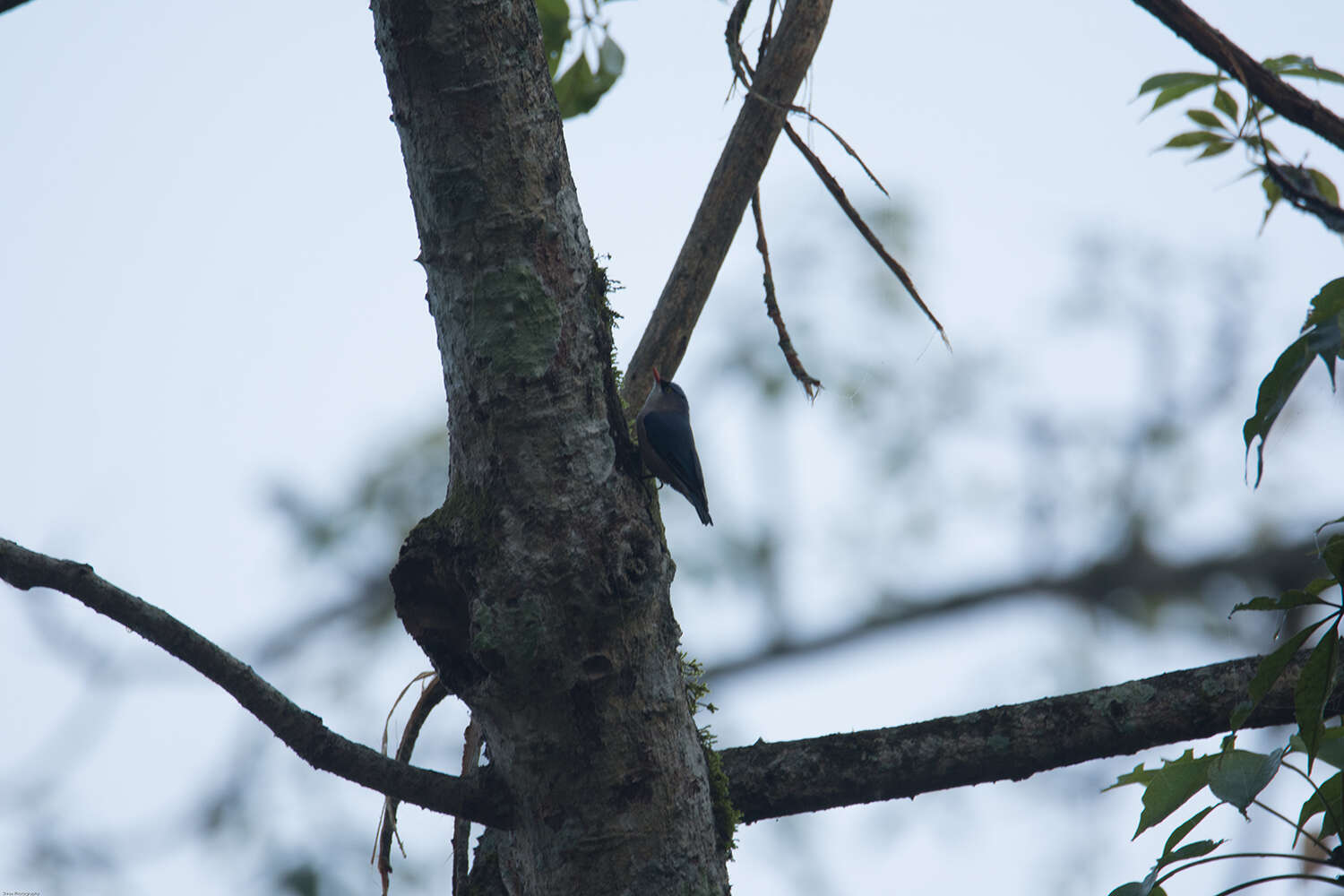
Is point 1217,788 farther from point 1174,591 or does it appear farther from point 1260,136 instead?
point 1174,591

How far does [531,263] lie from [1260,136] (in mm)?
2032

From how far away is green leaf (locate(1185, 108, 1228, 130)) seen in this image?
2.97 metres

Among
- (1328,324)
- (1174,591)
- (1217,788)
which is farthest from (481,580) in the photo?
(1174,591)

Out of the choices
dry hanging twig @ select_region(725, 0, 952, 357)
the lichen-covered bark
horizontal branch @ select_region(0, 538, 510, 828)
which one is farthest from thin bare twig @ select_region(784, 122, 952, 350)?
horizontal branch @ select_region(0, 538, 510, 828)

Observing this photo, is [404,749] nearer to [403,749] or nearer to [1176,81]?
[403,749]

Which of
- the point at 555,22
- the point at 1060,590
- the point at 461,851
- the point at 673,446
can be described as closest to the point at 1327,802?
the point at 461,851

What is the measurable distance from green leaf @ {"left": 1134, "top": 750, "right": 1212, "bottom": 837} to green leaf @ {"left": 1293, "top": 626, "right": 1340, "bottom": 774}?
272 mm

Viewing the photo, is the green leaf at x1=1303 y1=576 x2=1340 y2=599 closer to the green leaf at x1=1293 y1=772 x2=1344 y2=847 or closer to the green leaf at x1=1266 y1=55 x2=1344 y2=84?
the green leaf at x1=1293 y1=772 x2=1344 y2=847

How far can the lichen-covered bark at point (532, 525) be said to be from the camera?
2025mm

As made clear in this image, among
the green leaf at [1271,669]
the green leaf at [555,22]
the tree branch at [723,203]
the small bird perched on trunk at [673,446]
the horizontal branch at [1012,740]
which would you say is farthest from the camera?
the small bird perched on trunk at [673,446]

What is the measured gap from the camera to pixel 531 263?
213 centimetres

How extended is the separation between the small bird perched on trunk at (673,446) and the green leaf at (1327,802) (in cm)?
225

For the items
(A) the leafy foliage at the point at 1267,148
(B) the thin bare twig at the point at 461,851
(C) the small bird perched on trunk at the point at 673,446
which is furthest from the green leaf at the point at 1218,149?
(B) the thin bare twig at the point at 461,851

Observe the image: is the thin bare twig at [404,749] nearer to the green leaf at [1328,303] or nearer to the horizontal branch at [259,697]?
the horizontal branch at [259,697]
